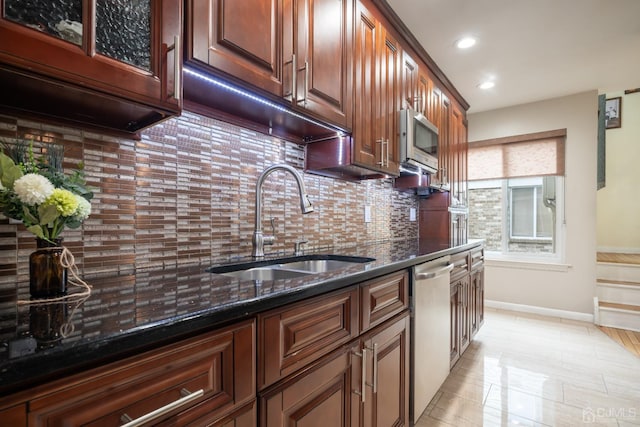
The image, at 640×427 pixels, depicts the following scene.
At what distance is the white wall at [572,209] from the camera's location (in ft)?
11.2

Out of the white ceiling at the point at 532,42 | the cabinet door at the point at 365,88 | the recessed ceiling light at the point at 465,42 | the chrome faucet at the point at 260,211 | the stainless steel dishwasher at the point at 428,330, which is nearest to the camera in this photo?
the chrome faucet at the point at 260,211

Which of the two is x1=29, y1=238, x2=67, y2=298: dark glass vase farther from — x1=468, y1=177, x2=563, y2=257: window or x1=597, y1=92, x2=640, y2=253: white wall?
x1=597, y1=92, x2=640, y2=253: white wall

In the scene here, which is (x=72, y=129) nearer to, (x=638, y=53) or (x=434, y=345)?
(x=434, y=345)

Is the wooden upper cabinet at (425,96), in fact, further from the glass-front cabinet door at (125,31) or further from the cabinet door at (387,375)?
the glass-front cabinet door at (125,31)

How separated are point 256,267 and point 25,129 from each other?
0.88 metres

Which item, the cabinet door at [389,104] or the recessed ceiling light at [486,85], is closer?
the cabinet door at [389,104]

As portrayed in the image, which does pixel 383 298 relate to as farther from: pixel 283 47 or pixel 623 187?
pixel 623 187

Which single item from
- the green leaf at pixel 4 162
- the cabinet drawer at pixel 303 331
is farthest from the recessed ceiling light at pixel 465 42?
the green leaf at pixel 4 162

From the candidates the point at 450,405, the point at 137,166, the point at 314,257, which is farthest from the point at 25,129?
the point at 450,405

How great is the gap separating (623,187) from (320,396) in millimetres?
5493

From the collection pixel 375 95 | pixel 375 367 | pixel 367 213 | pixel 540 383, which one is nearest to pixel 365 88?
pixel 375 95

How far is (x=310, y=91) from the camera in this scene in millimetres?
1355

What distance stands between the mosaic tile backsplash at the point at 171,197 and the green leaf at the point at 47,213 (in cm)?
27

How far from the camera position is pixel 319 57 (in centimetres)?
140
